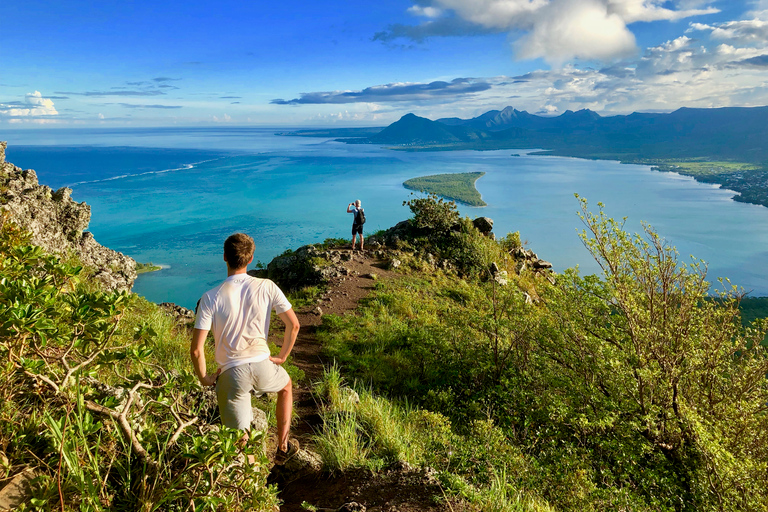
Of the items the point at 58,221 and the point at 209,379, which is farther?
the point at 58,221

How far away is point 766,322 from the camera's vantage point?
604 centimetres

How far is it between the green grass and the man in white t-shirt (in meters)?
106

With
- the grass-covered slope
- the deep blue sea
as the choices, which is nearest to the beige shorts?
the grass-covered slope

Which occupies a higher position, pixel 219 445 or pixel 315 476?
pixel 219 445

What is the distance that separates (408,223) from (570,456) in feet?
44.7

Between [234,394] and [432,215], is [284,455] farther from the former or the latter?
[432,215]

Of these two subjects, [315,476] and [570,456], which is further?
[570,456]

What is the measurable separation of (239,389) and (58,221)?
11166 millimetres

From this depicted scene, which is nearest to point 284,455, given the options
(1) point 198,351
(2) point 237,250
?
(1) point 198,351

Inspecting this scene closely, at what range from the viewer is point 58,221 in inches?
441

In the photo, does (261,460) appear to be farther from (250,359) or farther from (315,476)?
(315,476)

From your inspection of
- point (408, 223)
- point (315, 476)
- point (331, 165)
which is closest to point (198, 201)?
point (331, 165)

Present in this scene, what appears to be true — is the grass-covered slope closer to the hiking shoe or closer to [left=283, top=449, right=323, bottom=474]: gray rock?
[left=283, top=449, right=323, bottom=474]: gray rock

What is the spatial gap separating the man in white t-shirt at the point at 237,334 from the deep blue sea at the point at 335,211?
61.6 m
